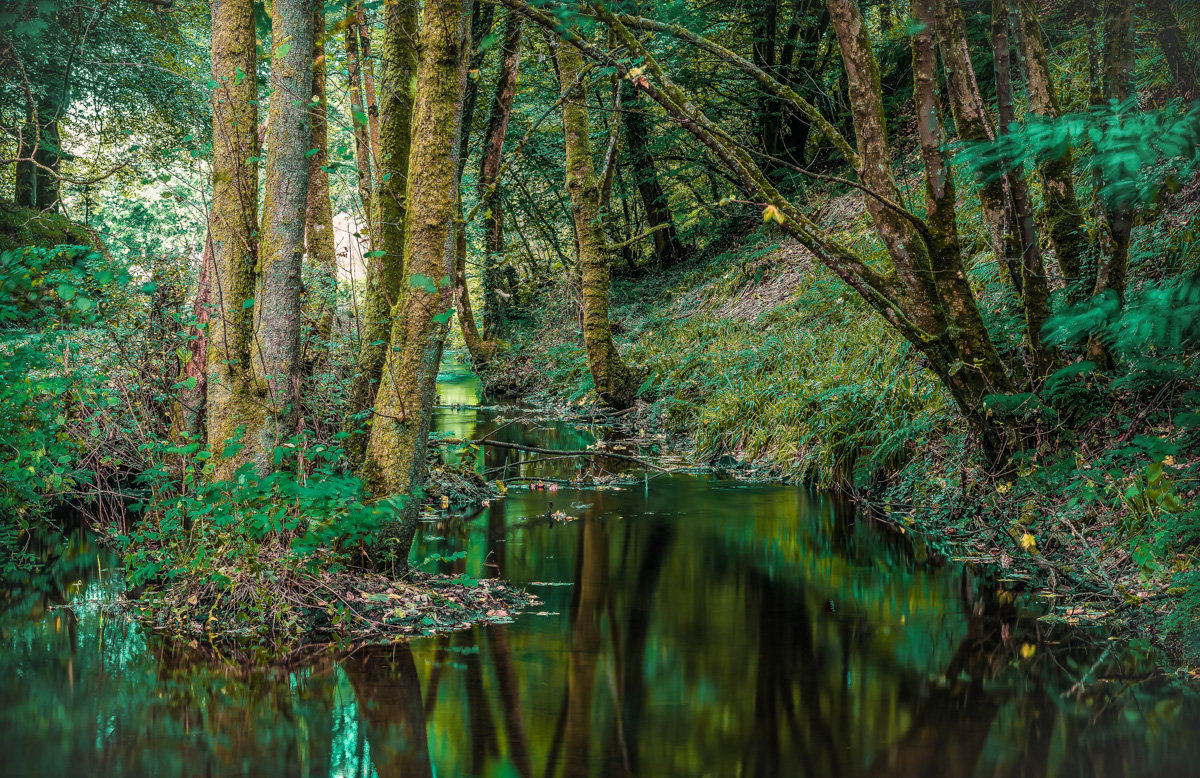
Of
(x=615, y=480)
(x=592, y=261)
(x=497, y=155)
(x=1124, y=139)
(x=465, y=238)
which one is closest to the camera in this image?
(x=1124, y=139)

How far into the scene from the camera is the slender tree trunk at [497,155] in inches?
479

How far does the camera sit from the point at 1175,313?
4.42 m

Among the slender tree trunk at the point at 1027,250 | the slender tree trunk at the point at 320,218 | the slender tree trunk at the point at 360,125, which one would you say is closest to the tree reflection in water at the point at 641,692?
the slender tree trunk at the point at 1027,250

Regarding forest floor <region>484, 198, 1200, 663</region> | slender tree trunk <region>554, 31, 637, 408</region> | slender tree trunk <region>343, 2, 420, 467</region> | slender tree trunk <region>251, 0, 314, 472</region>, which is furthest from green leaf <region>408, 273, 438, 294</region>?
slender tree trunk <region>554, 31, 637, 408</region>

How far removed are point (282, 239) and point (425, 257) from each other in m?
0.85

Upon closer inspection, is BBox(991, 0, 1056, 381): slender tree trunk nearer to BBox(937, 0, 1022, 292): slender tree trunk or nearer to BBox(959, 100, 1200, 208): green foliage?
BBox(937, 0, 1022, 292): slender tree trunk

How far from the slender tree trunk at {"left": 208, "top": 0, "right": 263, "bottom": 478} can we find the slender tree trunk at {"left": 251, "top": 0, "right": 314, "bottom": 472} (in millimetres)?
151

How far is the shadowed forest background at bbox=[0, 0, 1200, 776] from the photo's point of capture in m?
4.05

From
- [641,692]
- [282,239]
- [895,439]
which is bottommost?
[641,692]

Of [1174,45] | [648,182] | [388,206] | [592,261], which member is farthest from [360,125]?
[648,182]

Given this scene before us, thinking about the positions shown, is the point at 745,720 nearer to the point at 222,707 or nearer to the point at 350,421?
the point at 222,707

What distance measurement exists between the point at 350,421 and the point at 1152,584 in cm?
534

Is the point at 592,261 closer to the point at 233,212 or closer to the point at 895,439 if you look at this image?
the point at 895,439

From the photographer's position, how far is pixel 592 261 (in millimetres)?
13484
